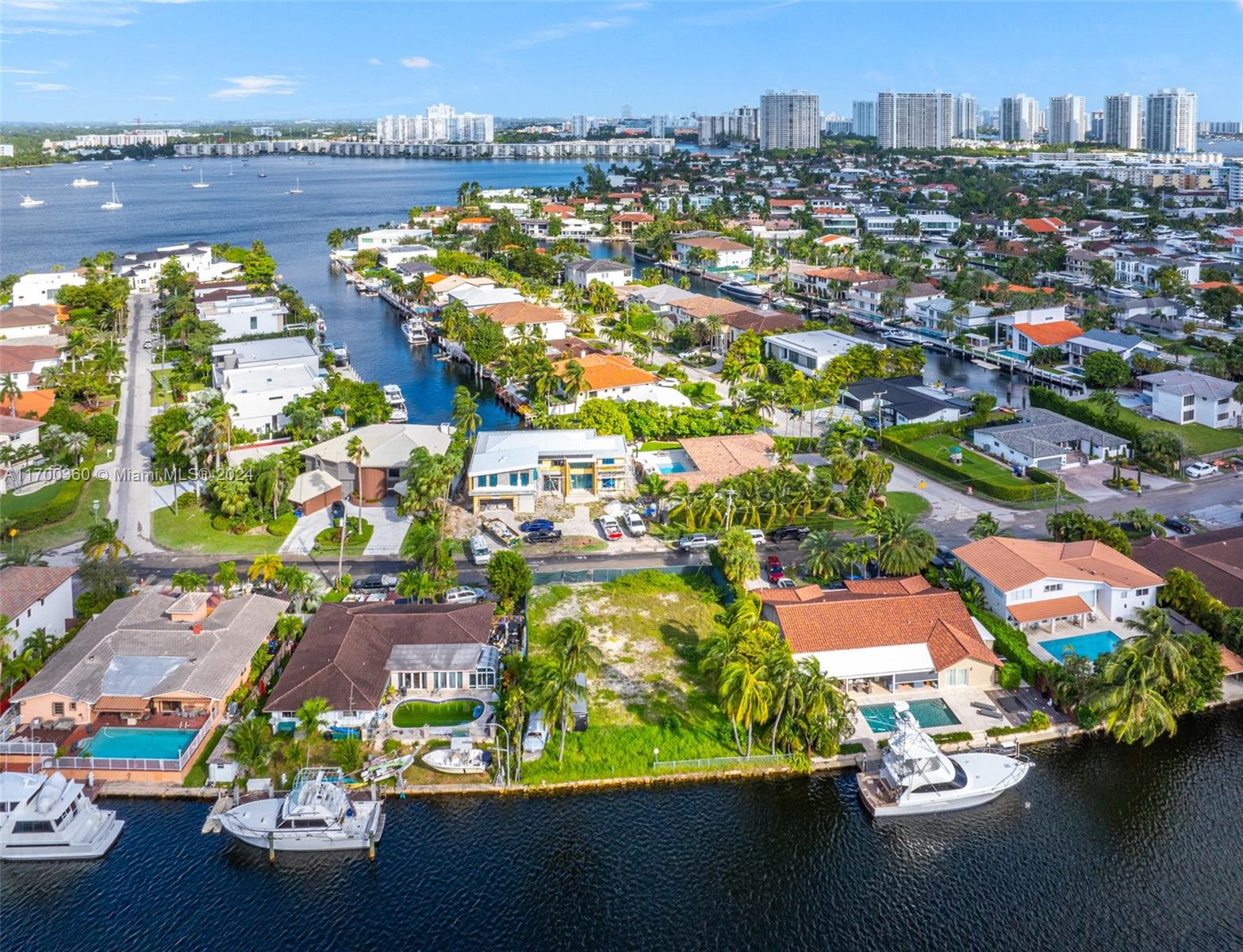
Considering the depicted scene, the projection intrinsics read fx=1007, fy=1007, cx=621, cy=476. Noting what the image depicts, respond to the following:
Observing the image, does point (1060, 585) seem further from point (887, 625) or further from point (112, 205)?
point (112, 205)

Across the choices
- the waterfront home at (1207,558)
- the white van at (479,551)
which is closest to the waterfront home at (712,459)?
the white van at (479,551)

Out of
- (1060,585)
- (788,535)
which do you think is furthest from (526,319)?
(1060,585)

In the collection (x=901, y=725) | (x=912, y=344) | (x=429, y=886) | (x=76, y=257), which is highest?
(x=76, y=257)

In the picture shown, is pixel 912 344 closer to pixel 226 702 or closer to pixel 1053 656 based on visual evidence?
pixel 1053 656

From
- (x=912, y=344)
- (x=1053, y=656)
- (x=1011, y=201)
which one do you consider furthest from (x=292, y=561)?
(x=1011, y=201)

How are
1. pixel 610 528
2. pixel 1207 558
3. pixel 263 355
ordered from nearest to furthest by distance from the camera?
pixel 1207 558 → pixel 610 528 → pixel 263 355

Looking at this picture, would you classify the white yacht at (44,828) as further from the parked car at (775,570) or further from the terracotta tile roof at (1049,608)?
the terracotta tile roof at (1049,608)

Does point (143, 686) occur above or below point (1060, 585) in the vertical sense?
below
